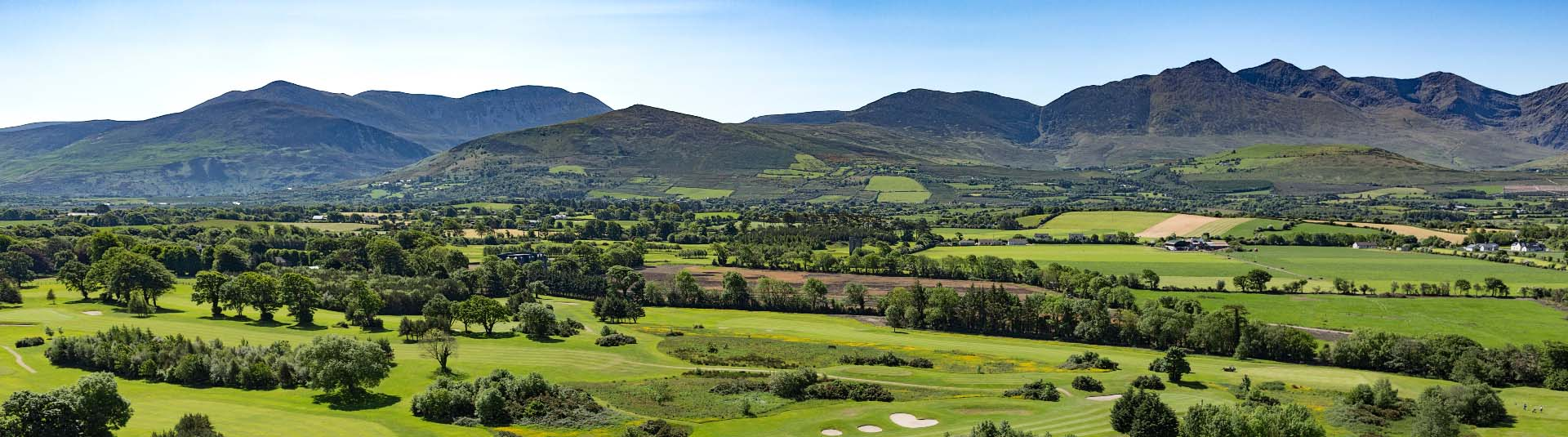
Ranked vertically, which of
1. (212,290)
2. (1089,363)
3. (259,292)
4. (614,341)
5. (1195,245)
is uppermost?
(1195,245)

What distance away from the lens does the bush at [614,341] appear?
9404cm

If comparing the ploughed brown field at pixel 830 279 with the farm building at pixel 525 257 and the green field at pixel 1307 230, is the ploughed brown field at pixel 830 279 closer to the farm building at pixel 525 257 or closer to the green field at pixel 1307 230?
the farm building at pixel 525 257

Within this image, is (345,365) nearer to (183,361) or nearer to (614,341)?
(183,361)

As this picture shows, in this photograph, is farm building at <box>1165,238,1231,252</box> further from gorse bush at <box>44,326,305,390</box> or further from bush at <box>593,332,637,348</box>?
gorse bush at <box>44,326,305,390</box>

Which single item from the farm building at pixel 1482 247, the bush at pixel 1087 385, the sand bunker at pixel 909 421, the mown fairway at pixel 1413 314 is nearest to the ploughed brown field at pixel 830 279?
the mown fairway at pixel 1413 314

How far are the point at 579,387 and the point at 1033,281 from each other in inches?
3302

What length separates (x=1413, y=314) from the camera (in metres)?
106

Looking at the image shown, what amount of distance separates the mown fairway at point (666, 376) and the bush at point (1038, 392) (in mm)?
1038

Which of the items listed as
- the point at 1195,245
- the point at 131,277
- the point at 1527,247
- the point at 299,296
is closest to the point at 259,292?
the point at 299,296

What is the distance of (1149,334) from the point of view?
100m

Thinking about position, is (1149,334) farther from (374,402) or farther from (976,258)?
(374,402)

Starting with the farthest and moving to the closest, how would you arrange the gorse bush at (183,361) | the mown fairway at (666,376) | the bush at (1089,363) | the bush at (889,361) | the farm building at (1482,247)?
the farm building at (1482,247) → the bush at (1089,363) → the bush at (889,361) → the gorse bush at (183,361) → the mown fairway at (666,376)

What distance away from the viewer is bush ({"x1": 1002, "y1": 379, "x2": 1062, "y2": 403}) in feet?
228

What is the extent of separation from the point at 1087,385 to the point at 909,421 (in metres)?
18.3
